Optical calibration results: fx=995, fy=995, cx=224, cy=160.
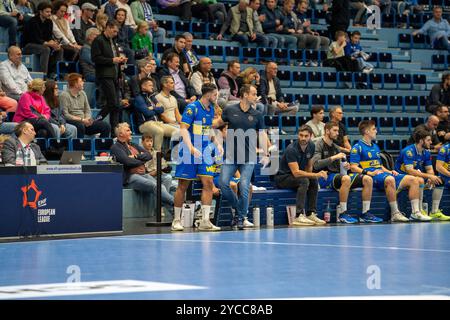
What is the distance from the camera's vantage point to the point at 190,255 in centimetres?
1044

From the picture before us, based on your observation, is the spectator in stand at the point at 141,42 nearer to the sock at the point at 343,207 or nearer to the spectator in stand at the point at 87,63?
the spectator in stand at the point at 87,63

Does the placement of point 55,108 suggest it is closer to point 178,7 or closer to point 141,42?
point 141,42

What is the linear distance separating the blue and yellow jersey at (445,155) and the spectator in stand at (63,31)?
6656mm

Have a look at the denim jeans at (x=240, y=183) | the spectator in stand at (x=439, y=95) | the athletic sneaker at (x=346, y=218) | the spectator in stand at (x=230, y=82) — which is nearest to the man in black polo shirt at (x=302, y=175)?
the athletic sneaker at (x=346, y=218)

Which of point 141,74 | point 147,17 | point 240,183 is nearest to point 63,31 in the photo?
point 141,74

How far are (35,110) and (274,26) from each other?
8.43 metres

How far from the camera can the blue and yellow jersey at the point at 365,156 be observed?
1599 centimetres

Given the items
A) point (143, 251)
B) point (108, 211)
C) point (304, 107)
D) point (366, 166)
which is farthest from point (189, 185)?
point (304, 107)

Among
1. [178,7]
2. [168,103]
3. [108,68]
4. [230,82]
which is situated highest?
[178,7]

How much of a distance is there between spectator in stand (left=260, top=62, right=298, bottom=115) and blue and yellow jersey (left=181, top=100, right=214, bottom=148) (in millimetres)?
5114

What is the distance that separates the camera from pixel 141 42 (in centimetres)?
1877

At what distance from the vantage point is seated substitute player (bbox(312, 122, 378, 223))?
1560cm
